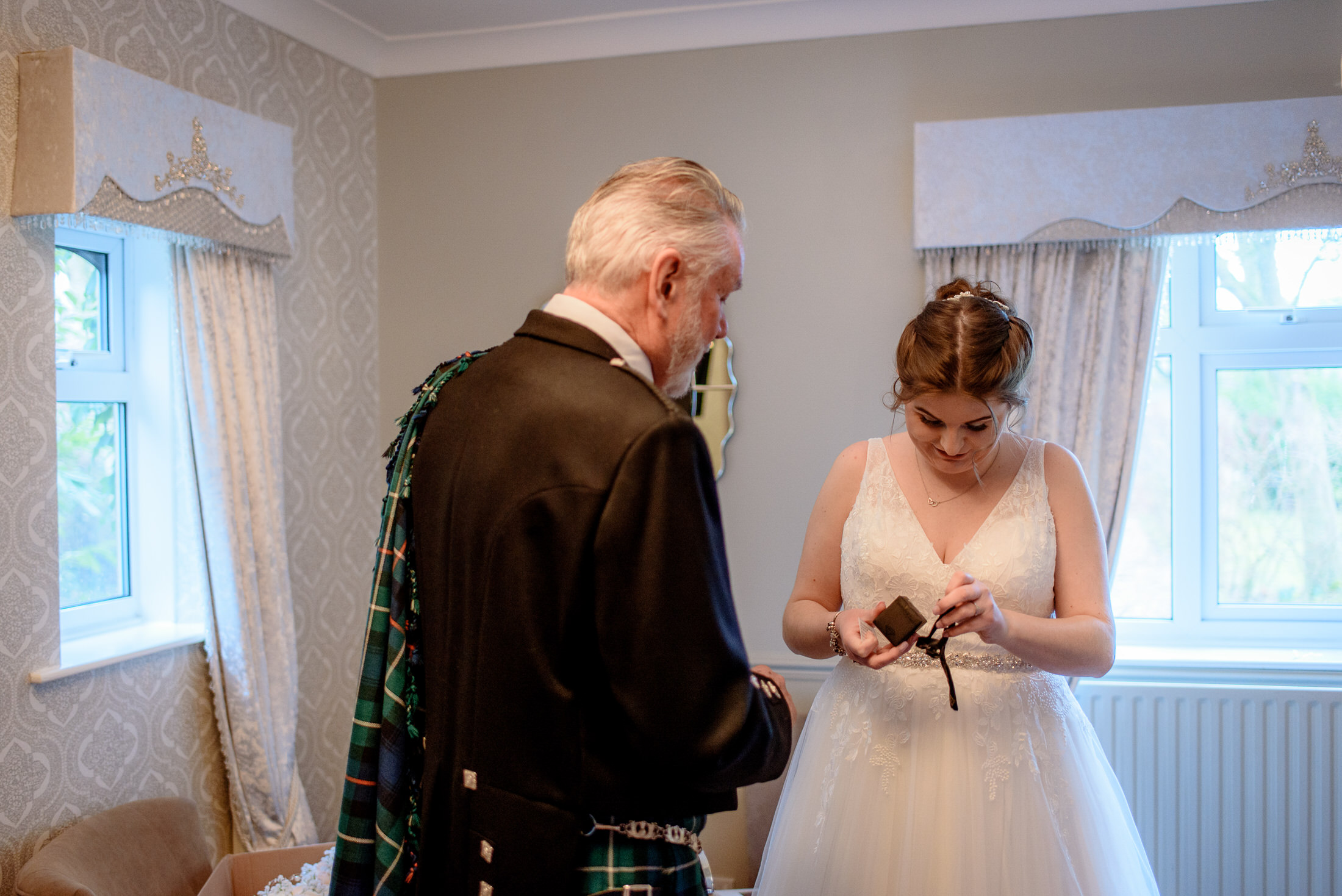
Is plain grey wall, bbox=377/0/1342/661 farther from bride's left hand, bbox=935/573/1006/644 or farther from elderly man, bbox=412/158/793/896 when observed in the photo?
elderly man, bbox=412/158/793/896

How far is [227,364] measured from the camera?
2707 mm

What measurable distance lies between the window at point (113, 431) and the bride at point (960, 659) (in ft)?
6.08

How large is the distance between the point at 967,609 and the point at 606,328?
0.80 m

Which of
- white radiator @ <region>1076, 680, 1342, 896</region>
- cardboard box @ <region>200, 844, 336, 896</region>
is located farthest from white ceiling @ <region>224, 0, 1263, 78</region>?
cardboard box @ <region>200, 844, 336, 896</region>

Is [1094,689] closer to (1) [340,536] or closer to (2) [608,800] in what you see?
(2) [608,800]

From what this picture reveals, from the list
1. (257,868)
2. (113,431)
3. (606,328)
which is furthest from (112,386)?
(606,328)

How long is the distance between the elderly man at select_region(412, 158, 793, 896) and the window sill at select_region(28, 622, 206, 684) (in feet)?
4.67

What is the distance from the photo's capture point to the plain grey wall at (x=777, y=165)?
9.37 ft

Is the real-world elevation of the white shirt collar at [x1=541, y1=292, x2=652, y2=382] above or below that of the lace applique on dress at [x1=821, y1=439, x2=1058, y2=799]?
above

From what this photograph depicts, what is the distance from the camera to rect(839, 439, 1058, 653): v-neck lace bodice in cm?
180

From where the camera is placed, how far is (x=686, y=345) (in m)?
1.26

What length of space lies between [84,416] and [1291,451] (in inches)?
137

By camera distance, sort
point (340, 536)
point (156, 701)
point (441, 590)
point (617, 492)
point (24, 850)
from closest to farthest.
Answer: point (617, 492) < point (441, 590) < point (24, 850) < point (156, 701) < point (340, 536)

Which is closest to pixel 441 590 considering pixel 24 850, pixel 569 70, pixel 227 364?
pixel 24 850
